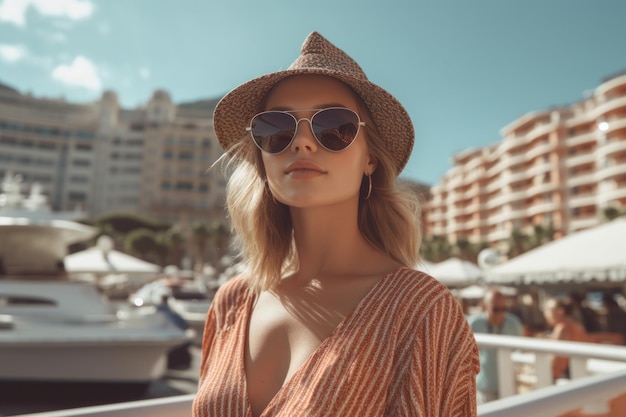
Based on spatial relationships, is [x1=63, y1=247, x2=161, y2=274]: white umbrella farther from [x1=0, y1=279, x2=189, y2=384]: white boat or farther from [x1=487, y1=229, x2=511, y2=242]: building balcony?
[x1=487, y1=229, x2=511, y2=242]: building balcony

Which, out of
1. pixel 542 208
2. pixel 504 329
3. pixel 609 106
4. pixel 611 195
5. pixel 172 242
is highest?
pixel 609 106

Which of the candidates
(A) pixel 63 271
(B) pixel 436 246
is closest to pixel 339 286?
(A) pixel 63 271

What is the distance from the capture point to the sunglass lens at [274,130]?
3.69ft

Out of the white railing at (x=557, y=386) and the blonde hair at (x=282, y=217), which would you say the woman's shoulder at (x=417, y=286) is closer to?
the blonde hair at (x=282, y=217)

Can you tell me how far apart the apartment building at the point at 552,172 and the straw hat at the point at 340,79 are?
47566mm

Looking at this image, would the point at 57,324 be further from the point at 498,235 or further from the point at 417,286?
the point at 498,235

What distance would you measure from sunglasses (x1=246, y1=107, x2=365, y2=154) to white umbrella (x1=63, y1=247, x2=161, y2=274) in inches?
618

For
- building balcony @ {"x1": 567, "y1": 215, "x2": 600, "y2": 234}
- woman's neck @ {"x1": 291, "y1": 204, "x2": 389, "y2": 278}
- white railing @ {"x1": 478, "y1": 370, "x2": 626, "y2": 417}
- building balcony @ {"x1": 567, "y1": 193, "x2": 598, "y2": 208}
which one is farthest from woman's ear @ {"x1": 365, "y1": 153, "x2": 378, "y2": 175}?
building balcony @ {"x1": 567, "y1": 193, "x2": 598, "y2": 208}

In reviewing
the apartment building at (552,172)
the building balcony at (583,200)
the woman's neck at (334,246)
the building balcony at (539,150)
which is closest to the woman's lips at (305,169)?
the woman's neck at (334,246)

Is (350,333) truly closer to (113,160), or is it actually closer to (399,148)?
(399,148)

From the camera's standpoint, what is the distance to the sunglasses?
42.5 inches

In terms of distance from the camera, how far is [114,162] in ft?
243

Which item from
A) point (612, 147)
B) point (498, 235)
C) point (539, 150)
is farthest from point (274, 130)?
point (498, 235)

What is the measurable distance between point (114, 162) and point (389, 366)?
78.7m
